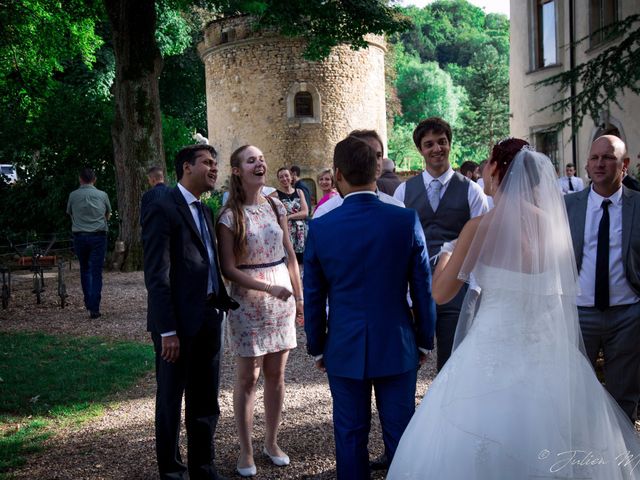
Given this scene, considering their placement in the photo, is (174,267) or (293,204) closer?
(174,267)

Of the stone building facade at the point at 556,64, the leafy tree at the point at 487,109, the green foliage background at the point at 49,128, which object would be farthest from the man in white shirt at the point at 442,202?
the leafy tree at the point at 487,109

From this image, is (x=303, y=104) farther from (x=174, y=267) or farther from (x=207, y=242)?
(x=174, y=267)

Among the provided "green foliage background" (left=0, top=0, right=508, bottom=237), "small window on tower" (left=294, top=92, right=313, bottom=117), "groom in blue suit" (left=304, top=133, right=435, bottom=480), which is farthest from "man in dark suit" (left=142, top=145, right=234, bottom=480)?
"small window on tower" (left=294, top=92, right=313, bottom=117)

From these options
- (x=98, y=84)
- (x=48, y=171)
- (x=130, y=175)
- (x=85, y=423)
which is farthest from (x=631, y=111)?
(x=98, y=84)

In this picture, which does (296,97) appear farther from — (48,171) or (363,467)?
(363,467)

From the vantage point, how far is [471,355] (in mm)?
3150

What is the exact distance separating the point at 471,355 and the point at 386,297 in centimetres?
48

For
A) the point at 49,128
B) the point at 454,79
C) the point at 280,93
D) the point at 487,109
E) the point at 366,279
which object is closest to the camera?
the point at 366,279

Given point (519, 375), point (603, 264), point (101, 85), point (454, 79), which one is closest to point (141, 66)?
point (603, 264)

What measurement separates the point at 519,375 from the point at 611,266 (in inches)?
66.2

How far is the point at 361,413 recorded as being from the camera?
342 centimetres

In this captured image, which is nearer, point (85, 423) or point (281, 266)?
point (281, 266)

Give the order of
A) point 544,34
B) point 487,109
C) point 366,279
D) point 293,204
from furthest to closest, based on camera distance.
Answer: point 487,109
point 544,34
point 293,204
point 366,279

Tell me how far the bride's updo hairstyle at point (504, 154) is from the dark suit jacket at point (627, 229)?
1.22 metres
